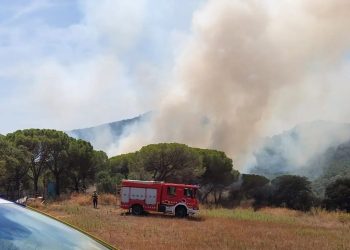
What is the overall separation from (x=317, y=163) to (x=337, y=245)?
156m

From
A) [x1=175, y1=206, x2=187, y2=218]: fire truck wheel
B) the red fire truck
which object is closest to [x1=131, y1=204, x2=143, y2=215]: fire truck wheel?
the red fire truck

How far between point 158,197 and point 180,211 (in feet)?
5.12

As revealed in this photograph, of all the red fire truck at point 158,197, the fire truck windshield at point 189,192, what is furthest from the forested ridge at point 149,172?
the fire truck windshield at point 189,192

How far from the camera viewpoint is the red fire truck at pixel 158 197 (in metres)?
29.8

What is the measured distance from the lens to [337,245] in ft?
51.9

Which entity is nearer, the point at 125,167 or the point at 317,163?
the point at 125,167

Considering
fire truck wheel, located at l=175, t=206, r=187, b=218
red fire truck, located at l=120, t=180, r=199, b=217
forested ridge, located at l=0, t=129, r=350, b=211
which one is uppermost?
forested ridge, located at l=0, t=129, r=350, b=211

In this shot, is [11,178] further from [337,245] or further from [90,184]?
[337,245]

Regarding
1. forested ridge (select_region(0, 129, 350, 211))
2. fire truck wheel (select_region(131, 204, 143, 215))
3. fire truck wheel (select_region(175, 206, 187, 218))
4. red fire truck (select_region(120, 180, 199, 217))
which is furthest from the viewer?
forested ridge (select_region(0, 129, 350, 211))

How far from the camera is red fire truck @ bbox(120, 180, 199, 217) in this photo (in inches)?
1175

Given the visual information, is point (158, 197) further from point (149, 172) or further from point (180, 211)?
point (149, 172)

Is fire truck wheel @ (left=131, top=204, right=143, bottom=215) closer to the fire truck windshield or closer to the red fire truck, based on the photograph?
the red fire truck

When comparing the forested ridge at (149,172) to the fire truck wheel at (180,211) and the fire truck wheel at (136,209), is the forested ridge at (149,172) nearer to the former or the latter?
the fire truck wheel at (136,209)

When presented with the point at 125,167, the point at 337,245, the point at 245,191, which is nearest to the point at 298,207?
the point at 245,191
